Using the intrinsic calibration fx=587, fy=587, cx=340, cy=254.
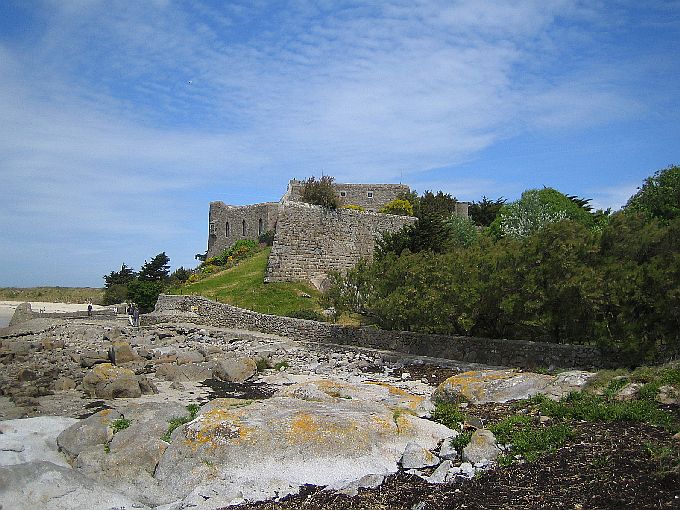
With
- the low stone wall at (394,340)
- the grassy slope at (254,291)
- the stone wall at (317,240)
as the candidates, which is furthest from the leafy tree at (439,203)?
the low stone wall at (394,340)

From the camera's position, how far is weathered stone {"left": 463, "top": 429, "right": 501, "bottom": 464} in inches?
350

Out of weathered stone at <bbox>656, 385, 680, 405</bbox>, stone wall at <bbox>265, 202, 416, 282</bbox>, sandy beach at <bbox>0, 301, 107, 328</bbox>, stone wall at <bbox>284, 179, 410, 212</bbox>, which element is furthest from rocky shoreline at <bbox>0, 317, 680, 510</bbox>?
sandy beach at <bbox>0, 301, 107, 328</bbox>

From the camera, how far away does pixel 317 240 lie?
40406 mm

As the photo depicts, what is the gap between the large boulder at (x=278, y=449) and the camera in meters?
9.06

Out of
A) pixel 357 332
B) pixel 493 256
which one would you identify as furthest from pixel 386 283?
pixel 493 256

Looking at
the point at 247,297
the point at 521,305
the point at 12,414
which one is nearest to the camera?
the point at 12,414

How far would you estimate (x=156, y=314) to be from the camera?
125 feet

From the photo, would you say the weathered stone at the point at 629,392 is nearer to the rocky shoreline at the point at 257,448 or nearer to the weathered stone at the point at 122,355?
the rocky shoreline at the point at 257,448

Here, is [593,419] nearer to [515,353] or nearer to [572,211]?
[515,353]

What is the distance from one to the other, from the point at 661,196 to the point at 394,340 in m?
20.9

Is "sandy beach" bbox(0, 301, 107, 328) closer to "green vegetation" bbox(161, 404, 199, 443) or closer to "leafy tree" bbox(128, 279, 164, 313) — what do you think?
"leafy tree" bbox(128, 279, 164, 313)

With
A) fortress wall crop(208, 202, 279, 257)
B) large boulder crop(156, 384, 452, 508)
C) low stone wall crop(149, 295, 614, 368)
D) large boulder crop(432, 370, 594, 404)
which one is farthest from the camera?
fortress wall crop(208, 202, 279, 257)

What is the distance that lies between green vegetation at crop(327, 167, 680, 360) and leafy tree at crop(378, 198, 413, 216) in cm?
2286

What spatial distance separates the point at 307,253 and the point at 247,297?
212 inches
